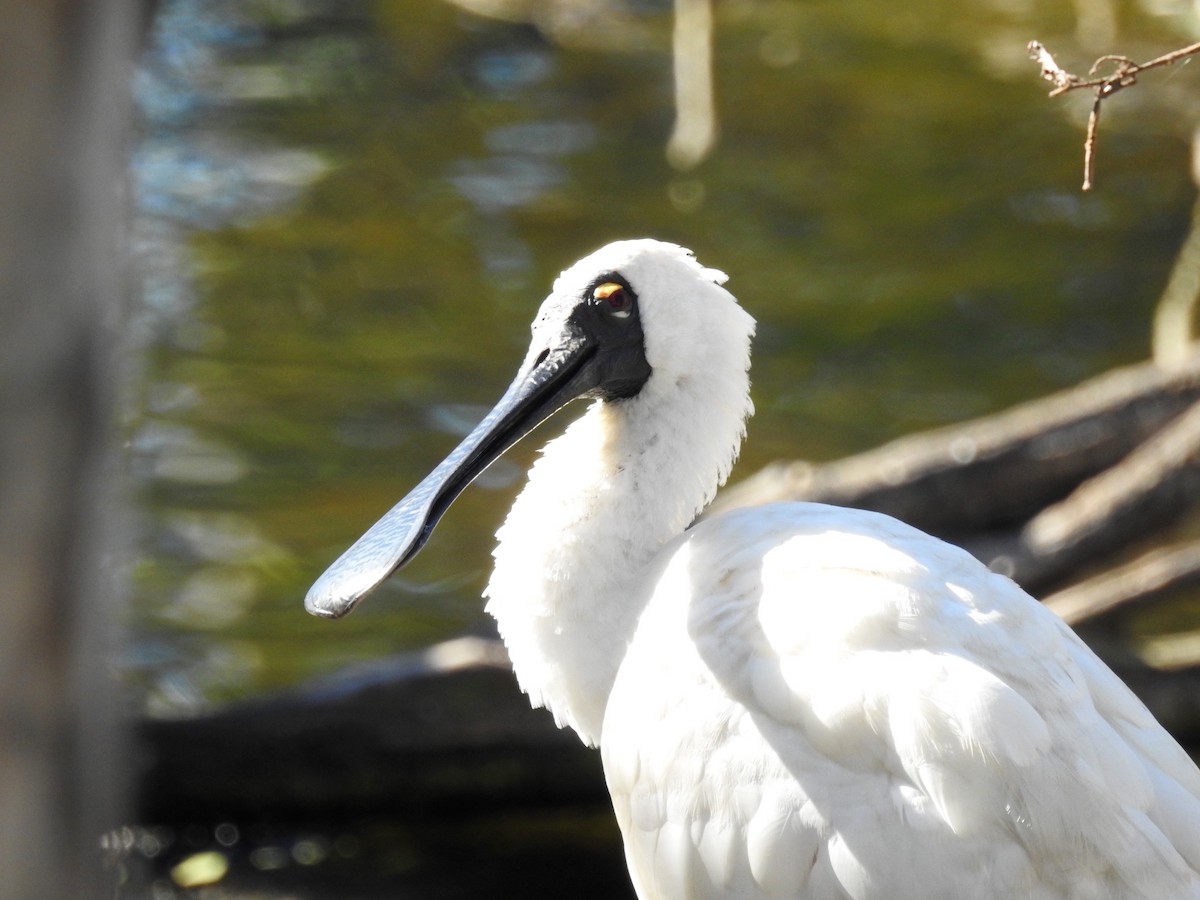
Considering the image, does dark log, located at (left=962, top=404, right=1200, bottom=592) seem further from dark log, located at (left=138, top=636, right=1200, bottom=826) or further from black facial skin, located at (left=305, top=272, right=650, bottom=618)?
black facial skin, located at (left=305, top=272, right=650, bottom=618)

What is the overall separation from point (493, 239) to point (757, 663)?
701 cm

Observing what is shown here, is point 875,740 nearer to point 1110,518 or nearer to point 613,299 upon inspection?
point 613,299

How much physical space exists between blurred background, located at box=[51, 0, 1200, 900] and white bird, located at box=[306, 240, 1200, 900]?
5.27 feet

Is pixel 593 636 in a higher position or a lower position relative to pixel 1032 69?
higher

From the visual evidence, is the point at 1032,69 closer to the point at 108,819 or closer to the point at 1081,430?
the point at 1081,430

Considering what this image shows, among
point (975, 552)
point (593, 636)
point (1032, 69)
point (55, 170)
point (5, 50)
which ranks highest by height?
point (5, 50)

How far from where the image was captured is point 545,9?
1331 cm

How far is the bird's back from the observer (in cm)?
280

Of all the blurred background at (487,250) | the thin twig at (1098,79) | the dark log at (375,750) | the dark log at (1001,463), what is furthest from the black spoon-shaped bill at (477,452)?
the dark log at (1001,463)

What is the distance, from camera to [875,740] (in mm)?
2893

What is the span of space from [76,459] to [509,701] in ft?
11.8

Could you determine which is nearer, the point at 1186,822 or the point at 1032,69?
the point at 1186,822

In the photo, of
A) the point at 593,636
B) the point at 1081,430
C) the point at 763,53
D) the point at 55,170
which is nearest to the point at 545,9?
the point at 763,53

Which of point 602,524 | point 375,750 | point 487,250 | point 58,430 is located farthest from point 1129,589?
point 487,250
